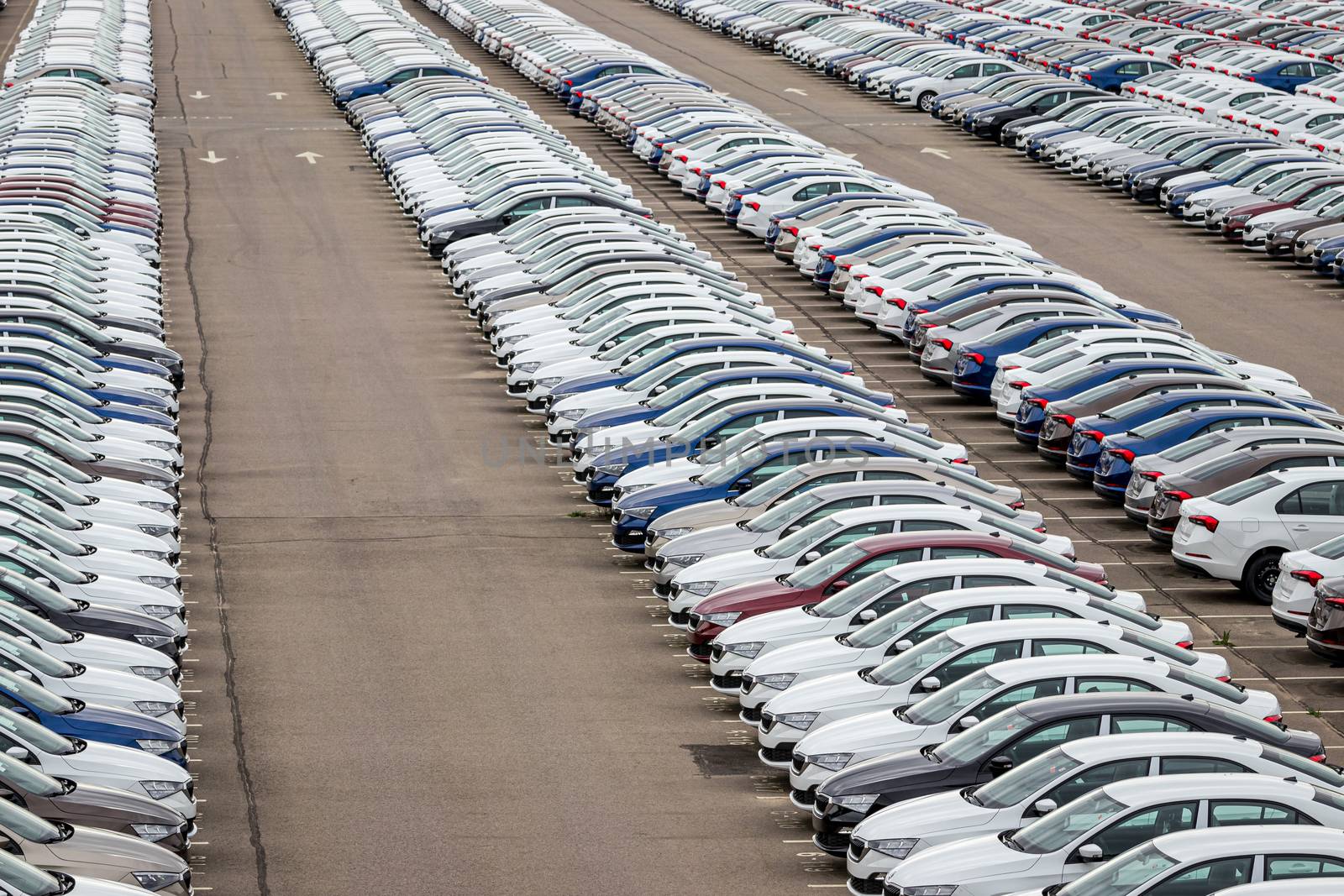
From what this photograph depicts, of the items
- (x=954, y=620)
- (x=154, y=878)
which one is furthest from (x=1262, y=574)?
(x=154, y=878)

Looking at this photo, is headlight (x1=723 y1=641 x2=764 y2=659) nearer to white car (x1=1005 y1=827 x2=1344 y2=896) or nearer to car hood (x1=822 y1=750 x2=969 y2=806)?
car hood (x1=822 y1=750 x2=969 y2=806)

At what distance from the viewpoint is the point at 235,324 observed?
A: 108 feet

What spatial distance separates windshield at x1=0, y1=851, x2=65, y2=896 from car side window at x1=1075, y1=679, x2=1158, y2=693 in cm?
734

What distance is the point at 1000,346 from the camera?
2897 cm

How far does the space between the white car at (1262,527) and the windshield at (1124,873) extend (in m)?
9.50

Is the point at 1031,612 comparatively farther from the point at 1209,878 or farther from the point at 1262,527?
the point at 1262,527

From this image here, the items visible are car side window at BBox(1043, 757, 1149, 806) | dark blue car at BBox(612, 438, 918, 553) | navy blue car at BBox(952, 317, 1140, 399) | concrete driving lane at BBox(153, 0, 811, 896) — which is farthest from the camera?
navy blue car at BBox(952, 317, 1140, 399)

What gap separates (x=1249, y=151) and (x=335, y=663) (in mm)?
31001

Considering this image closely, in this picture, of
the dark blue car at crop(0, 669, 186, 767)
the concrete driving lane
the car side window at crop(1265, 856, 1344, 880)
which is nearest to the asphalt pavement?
the concrete driving lane

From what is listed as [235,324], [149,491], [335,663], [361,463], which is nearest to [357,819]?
[335,663]

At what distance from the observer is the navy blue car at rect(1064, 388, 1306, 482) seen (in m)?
25.0

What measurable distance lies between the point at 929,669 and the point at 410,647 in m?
5.32

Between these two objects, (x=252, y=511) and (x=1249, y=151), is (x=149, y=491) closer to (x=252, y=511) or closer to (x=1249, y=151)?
(x=252, y=511)

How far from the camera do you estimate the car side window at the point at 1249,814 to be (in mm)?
13250
